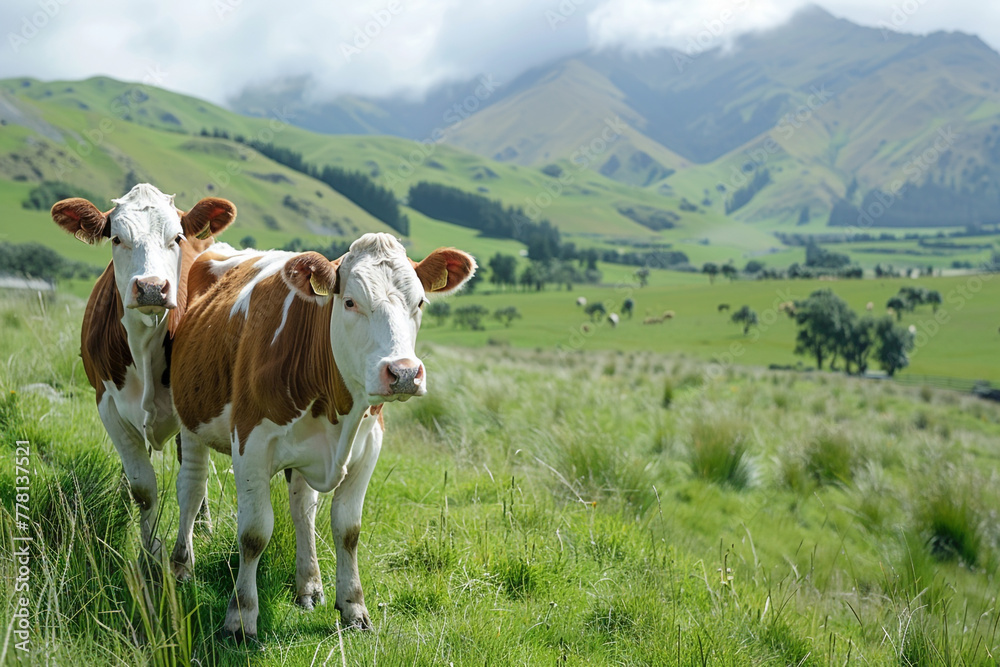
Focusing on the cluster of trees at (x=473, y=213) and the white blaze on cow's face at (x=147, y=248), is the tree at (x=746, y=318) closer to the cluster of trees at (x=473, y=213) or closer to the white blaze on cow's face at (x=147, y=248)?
the white blaze on cow's face at (x=147, y=248)

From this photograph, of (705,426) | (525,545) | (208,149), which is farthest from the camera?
(208,149)

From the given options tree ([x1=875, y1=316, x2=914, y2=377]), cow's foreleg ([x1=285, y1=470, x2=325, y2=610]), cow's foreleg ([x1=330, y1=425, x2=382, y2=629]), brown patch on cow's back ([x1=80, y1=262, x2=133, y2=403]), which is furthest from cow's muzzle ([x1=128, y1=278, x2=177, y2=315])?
tree ([x1=875, y1=316, x2=914, y2=377])

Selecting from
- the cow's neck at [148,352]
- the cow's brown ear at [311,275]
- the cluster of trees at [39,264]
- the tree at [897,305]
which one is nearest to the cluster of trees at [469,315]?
the cluster of trees at [39,264]

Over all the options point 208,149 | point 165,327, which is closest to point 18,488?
point 165,327

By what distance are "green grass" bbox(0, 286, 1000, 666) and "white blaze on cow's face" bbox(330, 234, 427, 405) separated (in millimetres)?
1218

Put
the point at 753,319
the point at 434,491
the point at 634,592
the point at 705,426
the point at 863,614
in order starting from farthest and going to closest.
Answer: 1. the point at 753,319
2. the point at 705,426
3. the point at 434,491
4. the point at 863,614
5. the point at 634,592

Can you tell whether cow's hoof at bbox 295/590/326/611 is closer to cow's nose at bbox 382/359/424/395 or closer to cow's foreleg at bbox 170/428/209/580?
cow's foreleg at bbox 170/428/209/580

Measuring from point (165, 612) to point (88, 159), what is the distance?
127861 millimetres

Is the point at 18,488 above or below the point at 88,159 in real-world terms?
below

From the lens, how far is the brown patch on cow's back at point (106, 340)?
436cm

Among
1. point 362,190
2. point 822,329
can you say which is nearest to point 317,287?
point 822,329

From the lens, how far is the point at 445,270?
12.0 ft

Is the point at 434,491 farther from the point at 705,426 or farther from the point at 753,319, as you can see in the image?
the point at 753,319

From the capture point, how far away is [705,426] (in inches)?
395
